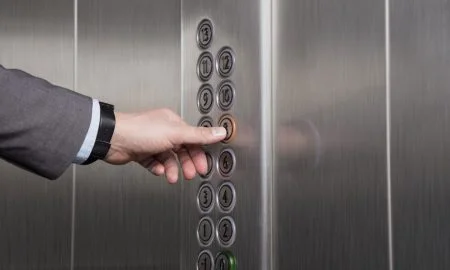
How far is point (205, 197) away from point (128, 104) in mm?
565

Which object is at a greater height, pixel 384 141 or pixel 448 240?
pixel 384 141

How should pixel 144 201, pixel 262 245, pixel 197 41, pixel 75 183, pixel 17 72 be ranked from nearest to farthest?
pixel 17 72, pixel 262 245, pixel 197 41, pixel 144 201, pixel 75 183

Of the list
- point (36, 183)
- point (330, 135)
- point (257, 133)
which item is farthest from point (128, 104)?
point (330, 135)

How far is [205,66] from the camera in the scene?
1.43 metres

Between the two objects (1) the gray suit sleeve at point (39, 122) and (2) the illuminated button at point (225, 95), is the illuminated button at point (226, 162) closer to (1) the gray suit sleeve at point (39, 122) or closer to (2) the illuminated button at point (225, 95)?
(2) the illuminated button at point (225, 95)

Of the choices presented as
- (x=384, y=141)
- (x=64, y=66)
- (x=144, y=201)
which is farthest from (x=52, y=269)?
(x=384, y=141)

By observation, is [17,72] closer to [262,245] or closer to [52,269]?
[262,245]

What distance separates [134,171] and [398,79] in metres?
1.07

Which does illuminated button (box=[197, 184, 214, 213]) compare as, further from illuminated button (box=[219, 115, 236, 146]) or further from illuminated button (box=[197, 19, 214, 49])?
illuminated button (box=[197, 19, 214, 49])

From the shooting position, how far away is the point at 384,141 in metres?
1.04

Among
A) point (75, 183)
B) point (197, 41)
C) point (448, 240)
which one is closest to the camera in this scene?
point (448, 240)

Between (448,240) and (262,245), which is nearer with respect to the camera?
(448,240)

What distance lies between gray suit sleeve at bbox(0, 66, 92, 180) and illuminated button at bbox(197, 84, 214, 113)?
32cm

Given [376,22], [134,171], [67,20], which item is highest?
[67,20]
